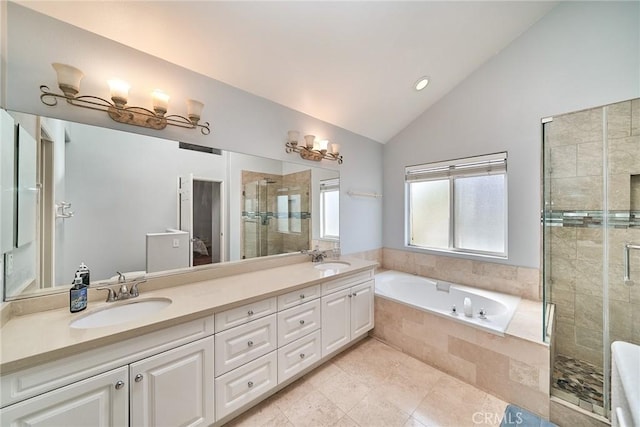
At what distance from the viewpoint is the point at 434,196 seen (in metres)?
3.12

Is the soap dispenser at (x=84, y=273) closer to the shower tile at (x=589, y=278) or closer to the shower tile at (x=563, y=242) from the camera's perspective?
the shower tile at (x=563, y=242)

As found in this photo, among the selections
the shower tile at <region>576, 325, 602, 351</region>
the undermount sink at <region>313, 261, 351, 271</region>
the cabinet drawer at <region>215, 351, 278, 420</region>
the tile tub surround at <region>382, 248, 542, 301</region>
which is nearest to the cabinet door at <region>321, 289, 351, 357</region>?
the undermount sink at <region>313, 261, 351, 271</region>

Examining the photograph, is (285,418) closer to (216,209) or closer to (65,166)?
(216,209)

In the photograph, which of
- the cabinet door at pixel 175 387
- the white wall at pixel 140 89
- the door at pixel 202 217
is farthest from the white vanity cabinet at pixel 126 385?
the white wall at pixel 140 89

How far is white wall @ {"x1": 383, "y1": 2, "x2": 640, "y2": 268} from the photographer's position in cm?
194

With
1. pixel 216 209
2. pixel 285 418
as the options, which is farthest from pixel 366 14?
pixel 285 418

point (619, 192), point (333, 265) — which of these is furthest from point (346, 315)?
point (619, 192)

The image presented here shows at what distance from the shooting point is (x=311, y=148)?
2.48 m

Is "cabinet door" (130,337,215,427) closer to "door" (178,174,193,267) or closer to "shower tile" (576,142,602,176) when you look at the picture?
"door" (178,174,193,267)

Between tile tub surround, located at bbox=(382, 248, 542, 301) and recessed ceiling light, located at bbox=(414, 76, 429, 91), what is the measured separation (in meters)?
2.03

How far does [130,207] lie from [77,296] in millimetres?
566

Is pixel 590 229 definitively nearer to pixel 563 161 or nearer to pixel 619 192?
pixel 619 192

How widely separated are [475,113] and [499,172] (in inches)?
A: 28.6

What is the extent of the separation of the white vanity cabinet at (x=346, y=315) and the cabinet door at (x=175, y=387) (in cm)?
95
